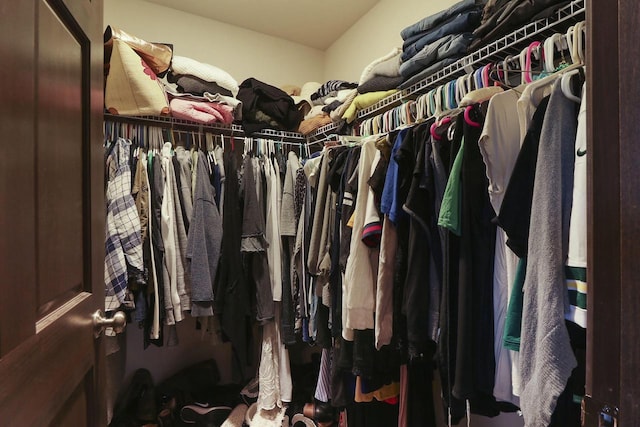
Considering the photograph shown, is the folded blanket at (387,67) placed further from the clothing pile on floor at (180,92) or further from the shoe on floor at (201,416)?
the shoe on floor at (201,416)

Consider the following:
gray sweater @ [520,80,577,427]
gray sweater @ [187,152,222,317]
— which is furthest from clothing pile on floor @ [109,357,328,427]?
gray sweater @ [520,80,577,427]

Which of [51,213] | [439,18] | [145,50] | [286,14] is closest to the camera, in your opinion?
[51,213]

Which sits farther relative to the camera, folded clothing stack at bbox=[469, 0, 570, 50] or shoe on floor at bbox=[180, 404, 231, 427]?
shoe on floor at bbox=[180, 404, 231, 427]

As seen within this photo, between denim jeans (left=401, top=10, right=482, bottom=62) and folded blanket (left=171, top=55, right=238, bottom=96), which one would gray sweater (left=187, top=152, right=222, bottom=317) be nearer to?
folded blanket (left=171, top=55, right=238, bottom=96)

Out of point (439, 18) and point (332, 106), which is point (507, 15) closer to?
point (439, 18)

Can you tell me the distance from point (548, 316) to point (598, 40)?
0.44 m

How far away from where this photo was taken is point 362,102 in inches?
58.8

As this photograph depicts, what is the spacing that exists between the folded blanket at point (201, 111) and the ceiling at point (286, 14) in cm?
71

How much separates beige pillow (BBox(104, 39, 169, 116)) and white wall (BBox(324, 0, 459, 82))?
1.27 m

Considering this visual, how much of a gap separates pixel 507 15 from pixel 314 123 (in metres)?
1.16

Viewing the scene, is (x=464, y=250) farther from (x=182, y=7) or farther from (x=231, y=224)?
(x=182, y=7)

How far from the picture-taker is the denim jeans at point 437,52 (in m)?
1.05

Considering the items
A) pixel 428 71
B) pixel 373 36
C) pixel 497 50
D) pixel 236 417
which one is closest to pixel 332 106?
pixel 373 36

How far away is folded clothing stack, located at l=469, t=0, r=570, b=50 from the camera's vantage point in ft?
2.66
